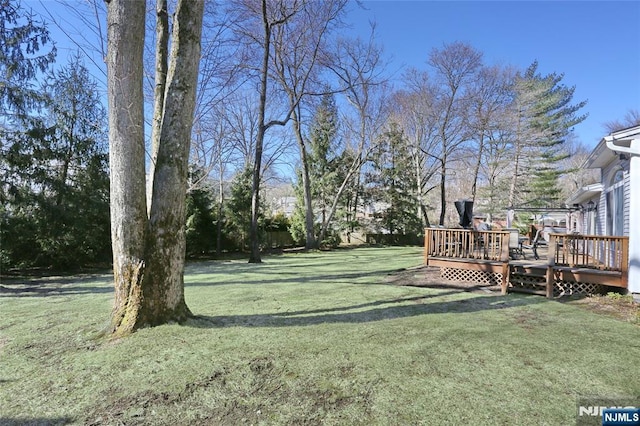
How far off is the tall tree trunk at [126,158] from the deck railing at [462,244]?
696 centimetres

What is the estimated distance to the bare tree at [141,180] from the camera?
385 cm

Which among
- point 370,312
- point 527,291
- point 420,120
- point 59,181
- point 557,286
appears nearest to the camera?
point 370,312

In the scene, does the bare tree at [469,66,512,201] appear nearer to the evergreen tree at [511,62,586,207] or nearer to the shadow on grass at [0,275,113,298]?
the evergreen tree at [511,62,586,207]

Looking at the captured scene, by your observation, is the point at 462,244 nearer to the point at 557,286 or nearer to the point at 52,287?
the point at 557,286

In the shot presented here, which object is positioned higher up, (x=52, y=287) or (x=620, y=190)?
(x=620, y=190)

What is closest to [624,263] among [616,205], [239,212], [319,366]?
[616,205]

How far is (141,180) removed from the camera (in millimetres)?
3949

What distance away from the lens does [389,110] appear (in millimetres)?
22875

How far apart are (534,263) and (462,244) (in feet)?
5.06

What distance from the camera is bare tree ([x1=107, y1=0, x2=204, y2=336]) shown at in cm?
385

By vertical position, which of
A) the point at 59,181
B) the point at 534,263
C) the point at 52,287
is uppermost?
the point at 59,181

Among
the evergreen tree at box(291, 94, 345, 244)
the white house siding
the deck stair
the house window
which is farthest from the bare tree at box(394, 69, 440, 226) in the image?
the deck stair

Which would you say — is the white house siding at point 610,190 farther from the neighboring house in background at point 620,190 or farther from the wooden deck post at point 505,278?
the wooden deck post at point 505,278

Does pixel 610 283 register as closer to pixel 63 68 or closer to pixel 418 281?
pixel 418 281
